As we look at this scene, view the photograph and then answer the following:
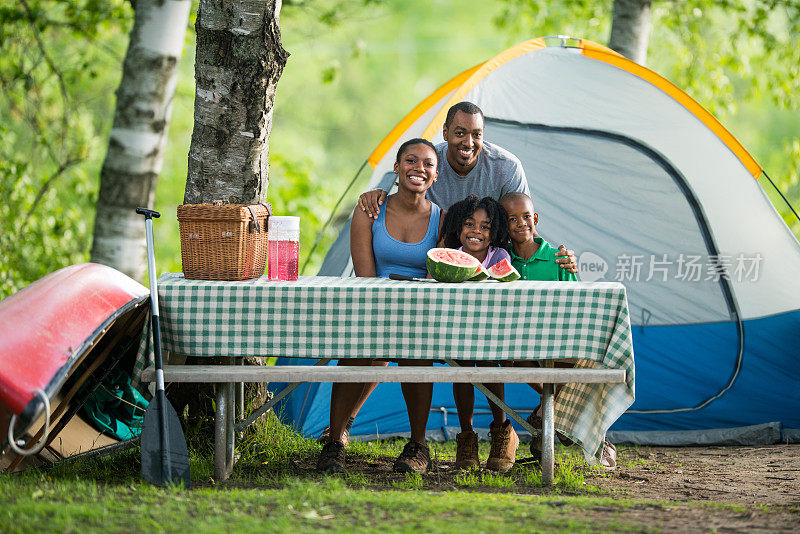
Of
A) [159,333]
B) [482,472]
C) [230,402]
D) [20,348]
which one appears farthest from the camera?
[482,472]

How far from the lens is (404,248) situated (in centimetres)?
387

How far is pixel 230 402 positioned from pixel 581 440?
1.45 m

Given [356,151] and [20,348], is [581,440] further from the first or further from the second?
[356,151]

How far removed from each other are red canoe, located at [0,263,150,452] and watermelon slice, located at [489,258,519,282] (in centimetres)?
142

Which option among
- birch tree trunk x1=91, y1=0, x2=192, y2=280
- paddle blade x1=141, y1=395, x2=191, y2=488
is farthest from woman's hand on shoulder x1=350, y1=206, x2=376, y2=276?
birch tree trunk x1=91, y1=0, x2=192, y2=280

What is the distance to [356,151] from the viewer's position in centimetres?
2436

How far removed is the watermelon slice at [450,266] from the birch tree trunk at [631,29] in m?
3.82

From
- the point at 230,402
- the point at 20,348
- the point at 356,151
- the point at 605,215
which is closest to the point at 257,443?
the point at 230,402

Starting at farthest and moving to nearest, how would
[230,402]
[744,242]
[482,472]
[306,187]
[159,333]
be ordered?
[306,187], [744,242], [482,472], [230,402], [159,333]

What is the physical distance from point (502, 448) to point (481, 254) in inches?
34.0

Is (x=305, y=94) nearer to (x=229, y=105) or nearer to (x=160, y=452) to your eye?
(x=229, y=105)

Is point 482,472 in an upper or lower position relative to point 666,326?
lower

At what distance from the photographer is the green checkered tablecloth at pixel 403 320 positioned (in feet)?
11.2

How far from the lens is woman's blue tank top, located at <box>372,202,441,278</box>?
3867 mm
